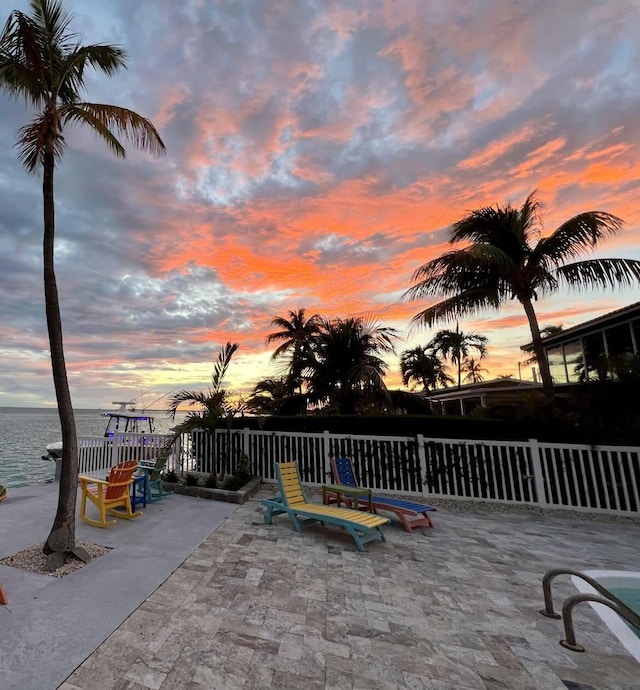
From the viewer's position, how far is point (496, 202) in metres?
9.28

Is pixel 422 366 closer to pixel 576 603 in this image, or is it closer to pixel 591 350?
pixel 591 350

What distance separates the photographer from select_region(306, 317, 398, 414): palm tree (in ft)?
36.2

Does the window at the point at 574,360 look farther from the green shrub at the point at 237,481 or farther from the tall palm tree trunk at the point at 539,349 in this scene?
the green shrub at the point at 237,481

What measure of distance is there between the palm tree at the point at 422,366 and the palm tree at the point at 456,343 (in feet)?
2.89

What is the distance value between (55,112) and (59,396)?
3772 millimetres

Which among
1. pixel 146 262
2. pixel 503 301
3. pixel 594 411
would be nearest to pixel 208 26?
pixel 146 262

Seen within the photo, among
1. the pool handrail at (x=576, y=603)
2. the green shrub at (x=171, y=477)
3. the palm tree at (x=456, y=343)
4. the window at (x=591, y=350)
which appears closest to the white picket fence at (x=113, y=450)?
the green shrub at (x=171, y=477)

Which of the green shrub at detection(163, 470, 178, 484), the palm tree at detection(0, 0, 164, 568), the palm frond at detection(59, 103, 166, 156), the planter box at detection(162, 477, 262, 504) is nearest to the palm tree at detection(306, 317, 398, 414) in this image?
the planter box at detection(162, 477, 262, 504)

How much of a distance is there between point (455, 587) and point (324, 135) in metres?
9.33

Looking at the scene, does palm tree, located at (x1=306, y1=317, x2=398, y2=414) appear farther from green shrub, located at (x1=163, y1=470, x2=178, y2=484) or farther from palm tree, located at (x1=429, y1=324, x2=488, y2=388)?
palm tree, located at (x1=429, y1=324, x2=488, y2=388)

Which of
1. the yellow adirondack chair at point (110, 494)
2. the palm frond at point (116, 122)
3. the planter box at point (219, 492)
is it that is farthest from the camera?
the planter box at point (219, 492)

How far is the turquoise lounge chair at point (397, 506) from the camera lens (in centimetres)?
538

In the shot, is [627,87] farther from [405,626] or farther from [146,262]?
[146,262]

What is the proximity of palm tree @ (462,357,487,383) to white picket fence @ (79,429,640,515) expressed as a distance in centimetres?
3249
